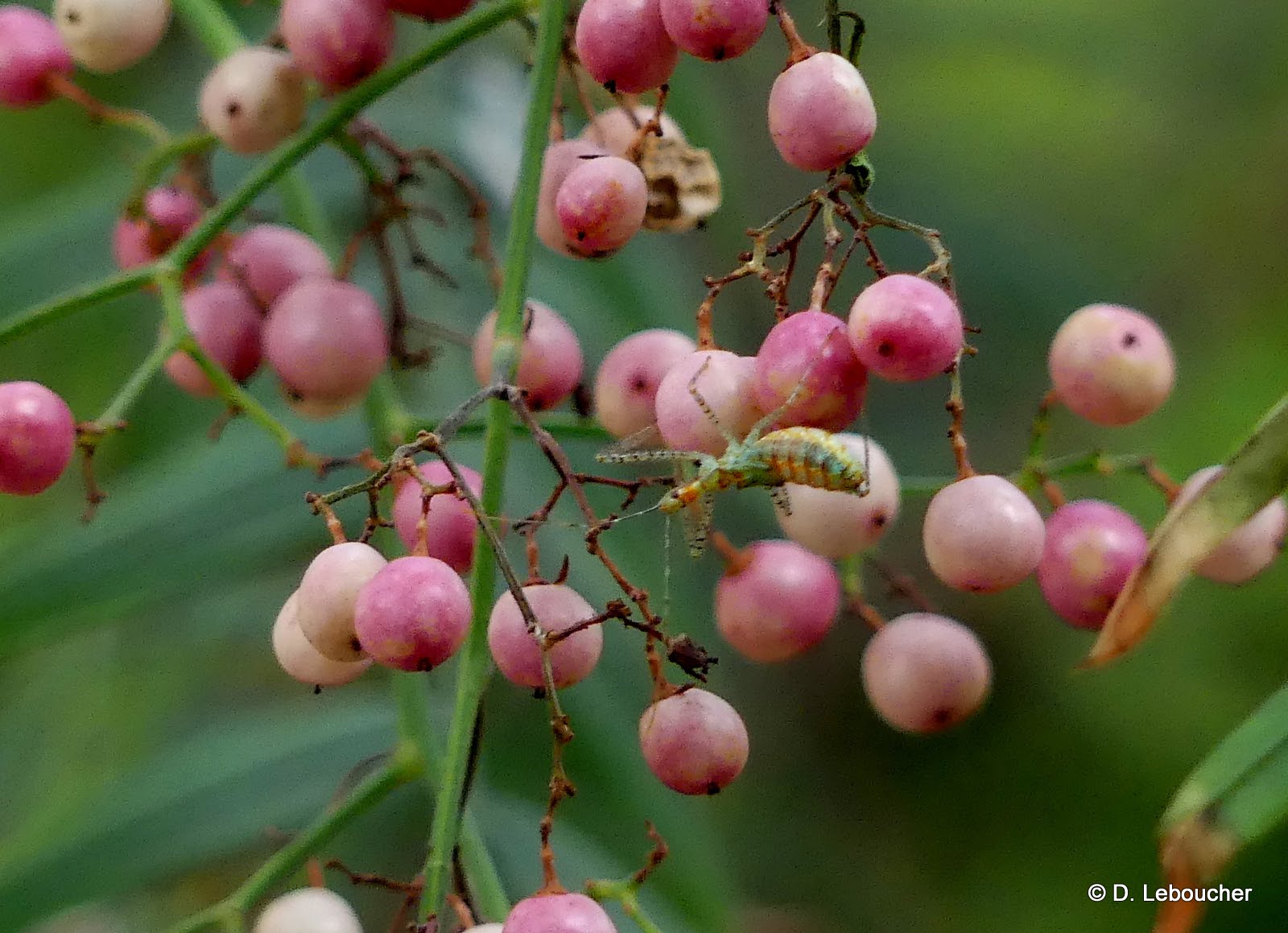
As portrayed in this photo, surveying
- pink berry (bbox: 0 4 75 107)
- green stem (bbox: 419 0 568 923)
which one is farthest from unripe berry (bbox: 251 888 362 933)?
pink berry (bbox: 0 4 75 107)

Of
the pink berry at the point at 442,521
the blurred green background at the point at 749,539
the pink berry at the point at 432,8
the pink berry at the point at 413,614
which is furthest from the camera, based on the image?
the blurred green background at the point at 749,539

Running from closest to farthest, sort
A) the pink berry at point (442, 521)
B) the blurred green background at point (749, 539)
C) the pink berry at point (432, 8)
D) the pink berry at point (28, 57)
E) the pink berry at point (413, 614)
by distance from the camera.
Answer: the pink berry at point (413, 614) → the pink berry at point (442, 521) → the pink berry at point (432, 8) → the pink berry at point (28, 57) → the blurred green background at point (749, 539)

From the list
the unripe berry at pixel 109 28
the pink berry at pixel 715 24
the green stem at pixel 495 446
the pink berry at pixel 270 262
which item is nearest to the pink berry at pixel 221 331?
the pink berry at pixel 270 262

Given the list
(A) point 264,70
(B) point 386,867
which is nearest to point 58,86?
(A) point 264,70

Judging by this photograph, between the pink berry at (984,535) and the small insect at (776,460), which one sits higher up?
the small insect at (776,460)

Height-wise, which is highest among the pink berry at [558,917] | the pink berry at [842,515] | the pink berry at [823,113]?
the pink berry at [823,113]

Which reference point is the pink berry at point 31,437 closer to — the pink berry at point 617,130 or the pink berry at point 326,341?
the pink berry at point 326,341

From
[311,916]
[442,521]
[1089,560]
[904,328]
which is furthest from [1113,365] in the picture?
[311,916]
